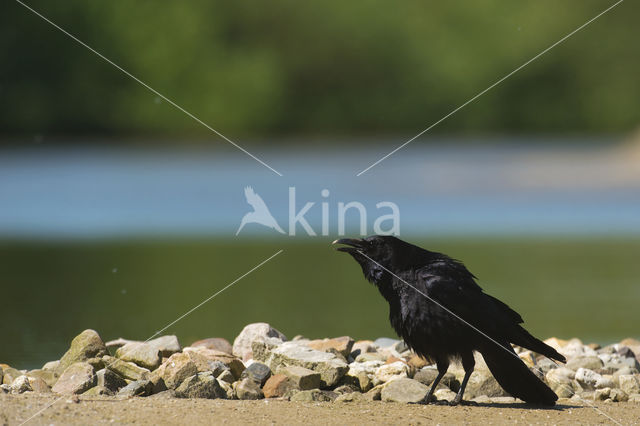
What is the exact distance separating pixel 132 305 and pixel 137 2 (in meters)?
25.0

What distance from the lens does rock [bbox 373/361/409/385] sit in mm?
5066

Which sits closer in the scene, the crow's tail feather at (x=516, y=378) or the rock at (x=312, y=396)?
the rock at (x=312, y=396)

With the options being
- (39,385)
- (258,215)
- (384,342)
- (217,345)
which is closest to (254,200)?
(258,215)

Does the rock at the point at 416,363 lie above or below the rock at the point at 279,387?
above

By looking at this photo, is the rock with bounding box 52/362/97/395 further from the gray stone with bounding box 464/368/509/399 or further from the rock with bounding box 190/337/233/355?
the gray stone with bounding box 464/368/509/399

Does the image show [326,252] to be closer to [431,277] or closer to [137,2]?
[431,277]

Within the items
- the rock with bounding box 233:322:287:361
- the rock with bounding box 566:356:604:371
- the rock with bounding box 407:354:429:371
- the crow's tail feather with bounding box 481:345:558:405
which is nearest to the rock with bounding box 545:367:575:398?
the rock with bounding box 566:356:604:371

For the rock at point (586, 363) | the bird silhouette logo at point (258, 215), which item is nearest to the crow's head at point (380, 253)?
the rock at point (586, 363)

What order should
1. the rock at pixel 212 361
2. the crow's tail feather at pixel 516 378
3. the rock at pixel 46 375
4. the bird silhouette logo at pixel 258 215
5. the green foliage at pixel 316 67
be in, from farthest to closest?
the green foliage at pixel 316 67 → the bird silhouette logo at pixel 258 215 → the rock at pixel 46 375 → the rock at pixel 212 361 → the crow's tail feather at pixel 516 378

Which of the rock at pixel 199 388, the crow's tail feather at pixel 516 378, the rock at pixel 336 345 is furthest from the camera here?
the rock at pixel 336 345

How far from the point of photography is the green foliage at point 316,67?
29.9 metres

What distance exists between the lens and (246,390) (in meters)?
4.66

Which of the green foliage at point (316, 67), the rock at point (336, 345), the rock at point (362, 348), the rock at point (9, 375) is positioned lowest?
the rock at point (9, 375)

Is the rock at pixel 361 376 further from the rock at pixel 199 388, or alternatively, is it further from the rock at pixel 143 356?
the rock at pixel 143 356
